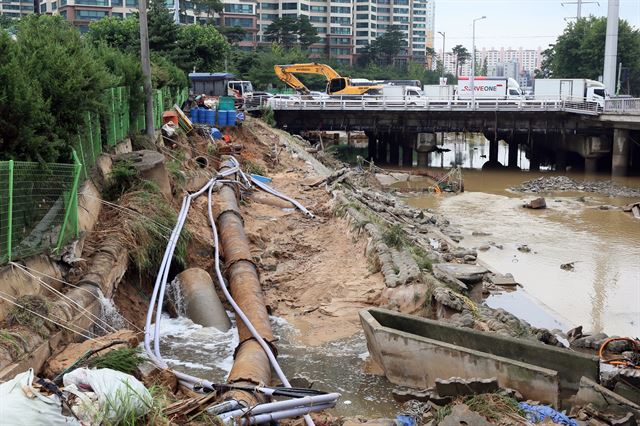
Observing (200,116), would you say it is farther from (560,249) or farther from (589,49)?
(589,49)

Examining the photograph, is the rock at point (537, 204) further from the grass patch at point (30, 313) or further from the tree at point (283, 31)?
the tree at point (283, 31)

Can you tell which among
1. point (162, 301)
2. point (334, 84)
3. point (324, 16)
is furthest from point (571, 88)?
point (324, 16)

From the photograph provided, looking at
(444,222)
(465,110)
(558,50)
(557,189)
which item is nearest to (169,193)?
(444,222)

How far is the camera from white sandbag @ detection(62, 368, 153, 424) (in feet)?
18.8

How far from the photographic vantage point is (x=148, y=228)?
42.6 ft

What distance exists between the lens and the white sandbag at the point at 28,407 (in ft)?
16.8

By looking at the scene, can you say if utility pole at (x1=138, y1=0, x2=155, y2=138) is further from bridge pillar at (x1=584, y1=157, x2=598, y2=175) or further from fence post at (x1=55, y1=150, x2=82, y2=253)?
bridge pillar at (x1=584, y1=157, x2=598, y2=175)

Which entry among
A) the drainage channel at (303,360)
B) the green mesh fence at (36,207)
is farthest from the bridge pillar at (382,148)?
the green mesh fence at (36,207)

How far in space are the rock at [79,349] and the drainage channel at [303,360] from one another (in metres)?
1.45

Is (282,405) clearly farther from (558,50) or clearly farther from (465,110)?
(558,50)

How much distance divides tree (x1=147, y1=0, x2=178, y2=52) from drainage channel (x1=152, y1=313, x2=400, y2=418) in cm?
3465

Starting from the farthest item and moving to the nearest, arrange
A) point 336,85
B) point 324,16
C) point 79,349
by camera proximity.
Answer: point 324,16, point 336,85, point 79,349

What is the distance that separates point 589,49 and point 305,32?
4645 cm

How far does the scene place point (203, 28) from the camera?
2037 inches
